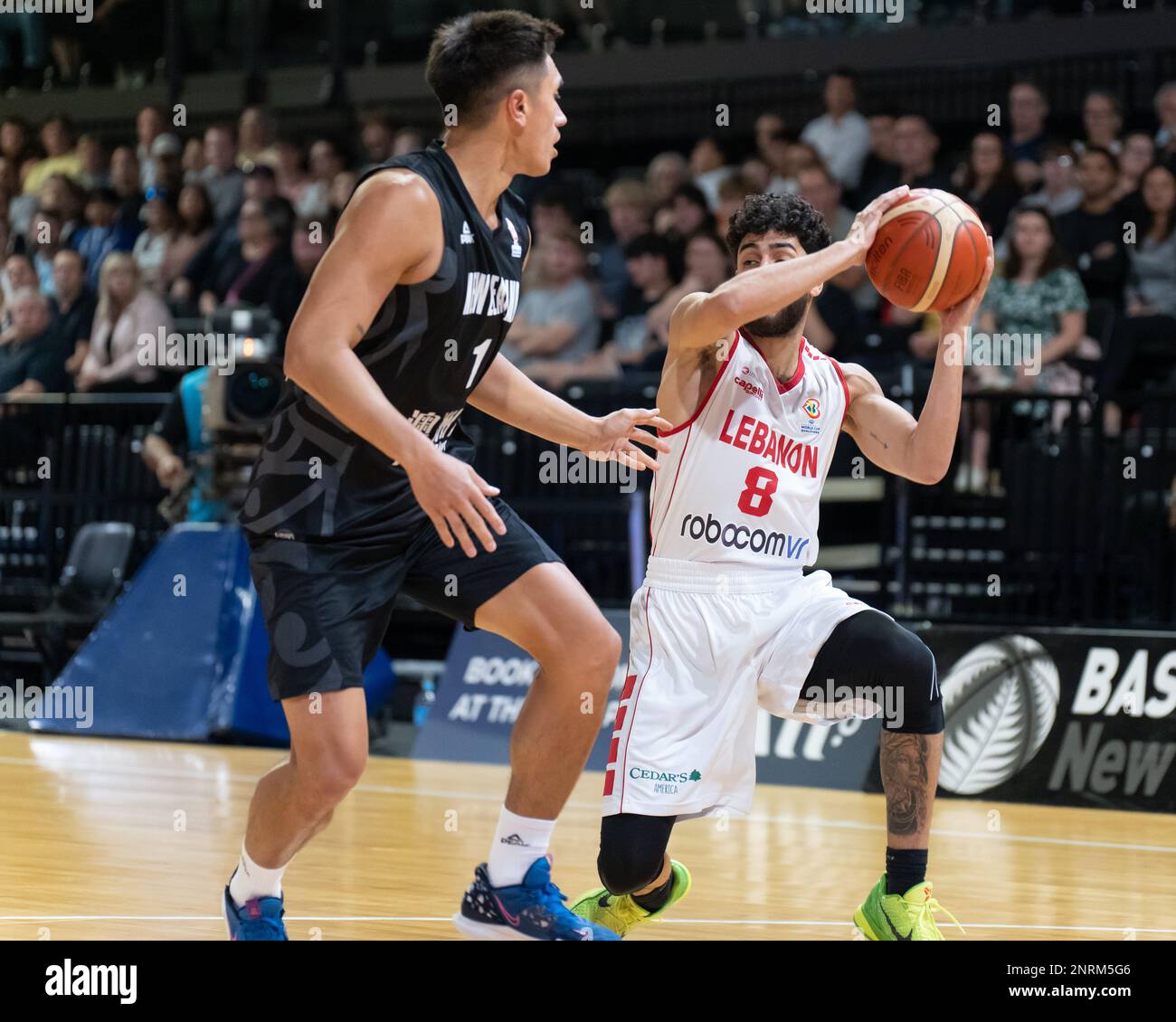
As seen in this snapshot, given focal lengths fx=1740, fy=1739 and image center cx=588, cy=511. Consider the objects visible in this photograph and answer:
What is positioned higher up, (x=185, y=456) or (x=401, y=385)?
(x=401, y=385)

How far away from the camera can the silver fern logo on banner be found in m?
7.21

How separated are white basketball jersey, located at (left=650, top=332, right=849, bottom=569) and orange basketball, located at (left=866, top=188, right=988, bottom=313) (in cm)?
37

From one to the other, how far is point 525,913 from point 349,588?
35.4 inches

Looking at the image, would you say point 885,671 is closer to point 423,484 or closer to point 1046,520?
point 423,484

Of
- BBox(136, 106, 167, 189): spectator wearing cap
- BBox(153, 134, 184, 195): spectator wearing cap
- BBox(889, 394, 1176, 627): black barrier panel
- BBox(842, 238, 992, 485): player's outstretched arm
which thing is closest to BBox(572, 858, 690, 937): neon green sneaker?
BBox(842, 238, 992, 485): player's outstretched arm

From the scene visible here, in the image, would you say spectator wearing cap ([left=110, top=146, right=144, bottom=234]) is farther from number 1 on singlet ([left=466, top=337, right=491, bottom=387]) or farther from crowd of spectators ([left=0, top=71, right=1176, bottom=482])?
number 1 on singlet ([left=466, top=337, right=491, bottom=387])

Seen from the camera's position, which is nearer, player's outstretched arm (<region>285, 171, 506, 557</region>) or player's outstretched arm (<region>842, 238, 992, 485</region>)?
player's outstretched arm (<region>285, 171, 506, 557</region>)

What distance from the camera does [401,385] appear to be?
12.9 ft

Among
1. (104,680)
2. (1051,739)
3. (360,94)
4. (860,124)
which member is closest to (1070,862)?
(1051,739)

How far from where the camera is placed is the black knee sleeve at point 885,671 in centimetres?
418

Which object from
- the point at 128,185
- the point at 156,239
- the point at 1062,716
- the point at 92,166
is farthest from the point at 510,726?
the point at 92,166

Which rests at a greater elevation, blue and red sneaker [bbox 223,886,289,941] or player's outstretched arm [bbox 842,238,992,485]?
player's outstretched arm [bbox 842,238,992,485]

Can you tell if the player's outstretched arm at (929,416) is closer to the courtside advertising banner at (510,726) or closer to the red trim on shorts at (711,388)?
the red trim on shorts at (711,388)

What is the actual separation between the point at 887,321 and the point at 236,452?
3662mm
